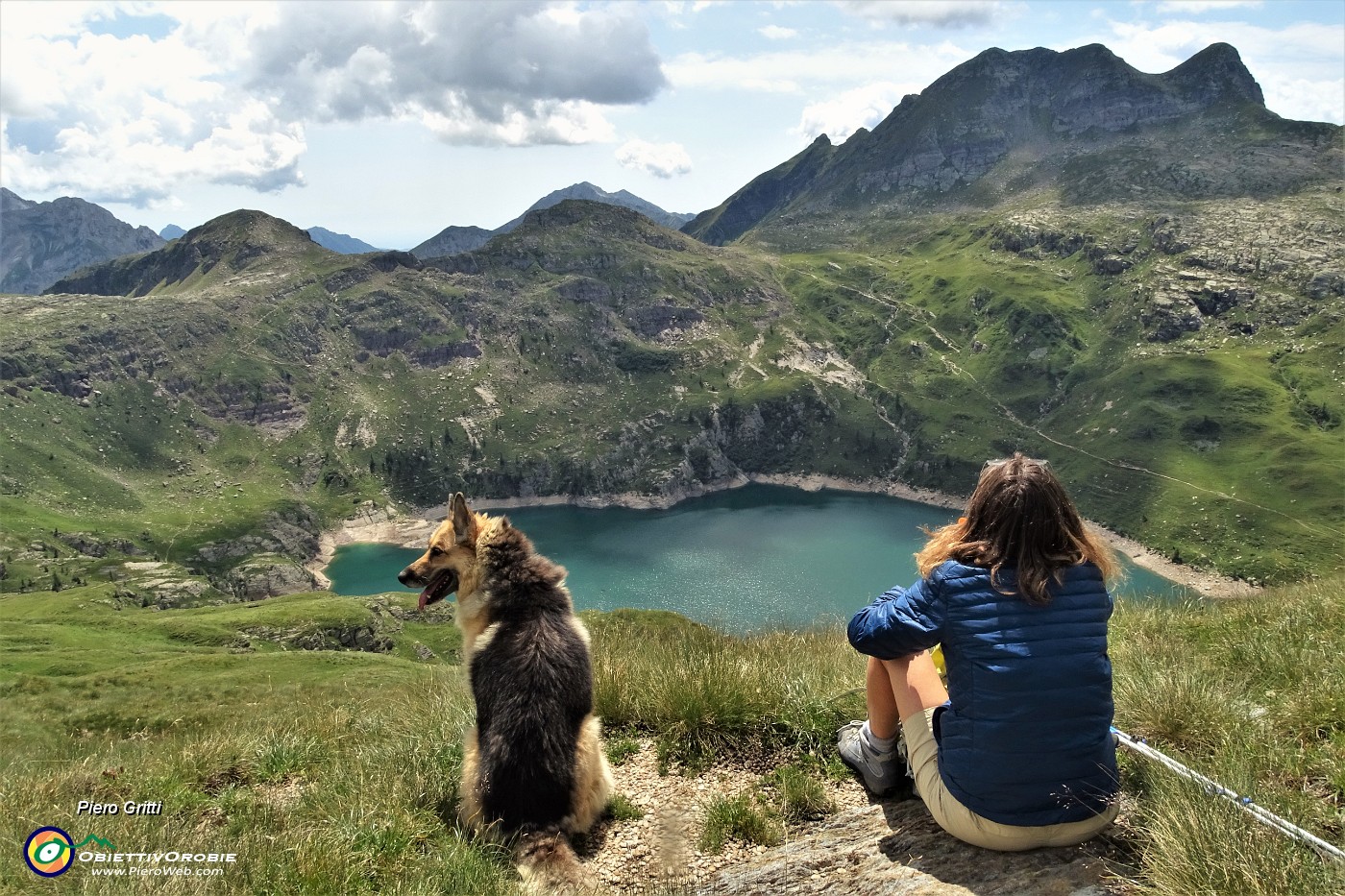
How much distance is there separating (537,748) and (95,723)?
5730 centimetres

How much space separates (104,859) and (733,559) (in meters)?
152

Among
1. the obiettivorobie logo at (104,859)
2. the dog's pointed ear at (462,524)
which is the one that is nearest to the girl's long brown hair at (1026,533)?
the dog's pointed ear at (462,524)

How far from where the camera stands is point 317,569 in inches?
6747

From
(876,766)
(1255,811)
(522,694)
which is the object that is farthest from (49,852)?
(1255,811)

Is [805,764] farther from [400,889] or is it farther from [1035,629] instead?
[400,889]

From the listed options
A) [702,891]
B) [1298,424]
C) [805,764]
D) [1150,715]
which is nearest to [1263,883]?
[1150,715]

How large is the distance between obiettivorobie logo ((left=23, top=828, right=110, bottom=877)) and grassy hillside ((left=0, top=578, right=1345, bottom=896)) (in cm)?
9

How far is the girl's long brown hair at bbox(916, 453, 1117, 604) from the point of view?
4367 mm

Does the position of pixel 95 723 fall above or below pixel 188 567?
above

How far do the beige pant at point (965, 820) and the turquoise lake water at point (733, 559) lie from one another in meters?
104

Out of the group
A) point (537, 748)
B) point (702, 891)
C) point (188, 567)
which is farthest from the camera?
point (188, 567)

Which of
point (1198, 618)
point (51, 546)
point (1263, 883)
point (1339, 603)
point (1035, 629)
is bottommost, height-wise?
point (51, 546)

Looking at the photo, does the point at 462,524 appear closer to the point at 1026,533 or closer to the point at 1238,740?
the point at 1026,533

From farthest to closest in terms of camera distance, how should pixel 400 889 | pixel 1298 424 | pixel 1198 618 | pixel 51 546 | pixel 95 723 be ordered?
pixel 1298 424
pixel 51 546
pixel 95 723
pixel 1198 618
pixel 400 889
